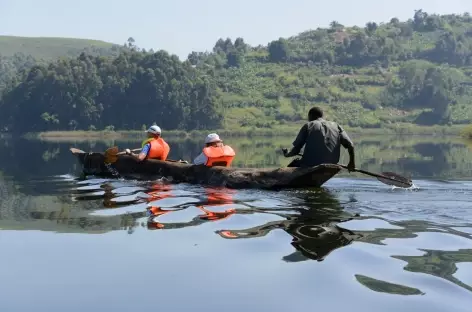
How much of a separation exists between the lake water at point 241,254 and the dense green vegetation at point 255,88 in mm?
97128

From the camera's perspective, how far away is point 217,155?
47.8ft

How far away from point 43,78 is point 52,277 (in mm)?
109007

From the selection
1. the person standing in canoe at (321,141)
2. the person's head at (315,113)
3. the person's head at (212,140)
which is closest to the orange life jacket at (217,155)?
the person's head at (212,140)

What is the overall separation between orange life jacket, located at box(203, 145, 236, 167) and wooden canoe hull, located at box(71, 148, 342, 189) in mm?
233

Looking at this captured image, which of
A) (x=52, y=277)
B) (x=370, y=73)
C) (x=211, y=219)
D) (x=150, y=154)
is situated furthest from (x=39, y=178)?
(x=370, y=73)

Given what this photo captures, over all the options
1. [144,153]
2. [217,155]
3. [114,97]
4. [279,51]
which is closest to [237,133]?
[114,97]

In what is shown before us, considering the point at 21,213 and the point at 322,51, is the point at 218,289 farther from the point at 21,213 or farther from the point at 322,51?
the point at 322,51

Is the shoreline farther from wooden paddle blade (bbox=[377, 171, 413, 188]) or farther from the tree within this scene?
wooden paddle blade (bbox=[377, 171, 413, 188])

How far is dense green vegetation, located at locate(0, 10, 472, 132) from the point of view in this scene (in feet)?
356

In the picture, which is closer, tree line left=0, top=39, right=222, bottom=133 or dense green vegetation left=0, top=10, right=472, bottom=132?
tree line left=0, top=39, right=222, bottom=133

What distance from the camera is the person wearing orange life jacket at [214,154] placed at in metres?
14.5

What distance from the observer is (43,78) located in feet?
361

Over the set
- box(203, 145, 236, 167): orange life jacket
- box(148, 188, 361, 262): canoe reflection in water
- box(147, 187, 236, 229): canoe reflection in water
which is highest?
box(203, 145, 236, 167): orange life jacket

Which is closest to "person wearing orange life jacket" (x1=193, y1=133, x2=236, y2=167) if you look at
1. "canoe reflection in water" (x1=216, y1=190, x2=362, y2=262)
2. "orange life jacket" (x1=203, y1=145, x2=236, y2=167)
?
"orange life jacket" (x1=203, y1=145, x2=236, y2=167)
